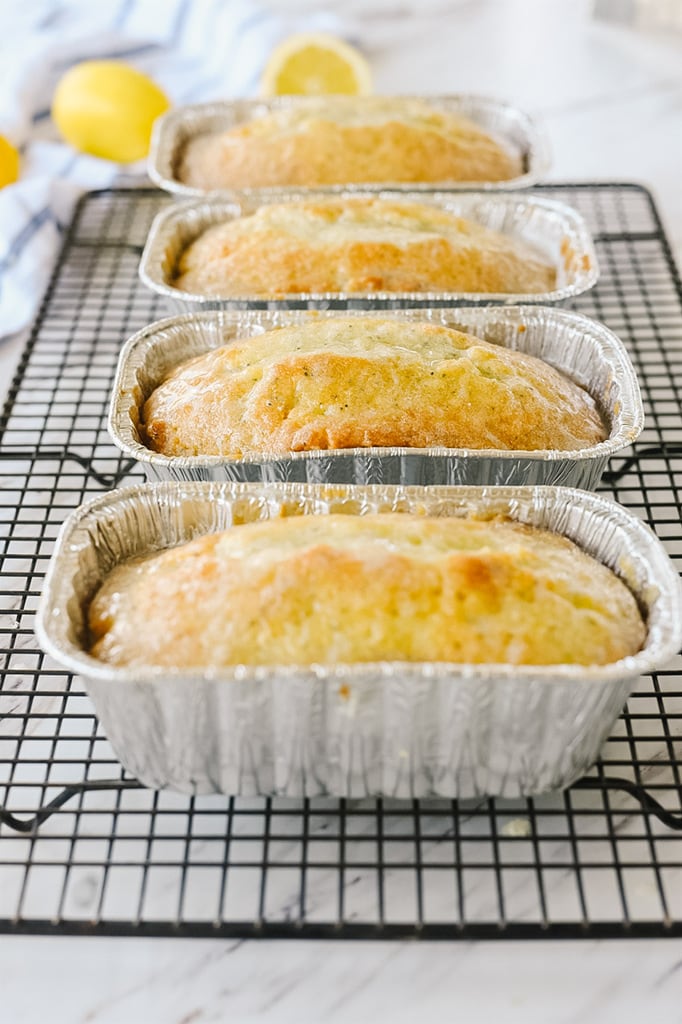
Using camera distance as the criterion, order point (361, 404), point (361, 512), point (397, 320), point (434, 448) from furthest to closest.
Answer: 1. point (397, 320)
2. point (361, 404)
3. point (434, 448)
4. point (361, 512)

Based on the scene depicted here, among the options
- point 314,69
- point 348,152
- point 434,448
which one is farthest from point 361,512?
point 314,69

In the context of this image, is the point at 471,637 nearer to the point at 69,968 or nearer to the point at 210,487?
the point at 210,487

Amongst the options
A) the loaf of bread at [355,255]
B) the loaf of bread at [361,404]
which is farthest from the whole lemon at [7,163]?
the loaf of bread at [361,404]

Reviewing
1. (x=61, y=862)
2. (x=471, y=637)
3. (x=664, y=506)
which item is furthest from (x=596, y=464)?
(x=61, y=862)

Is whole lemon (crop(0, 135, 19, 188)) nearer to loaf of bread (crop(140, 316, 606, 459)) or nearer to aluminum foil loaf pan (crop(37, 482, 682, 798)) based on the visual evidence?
loaf of bread (crop(140, 316, 606, 459))

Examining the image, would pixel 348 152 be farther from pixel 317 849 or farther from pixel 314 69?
pixel 317 849
